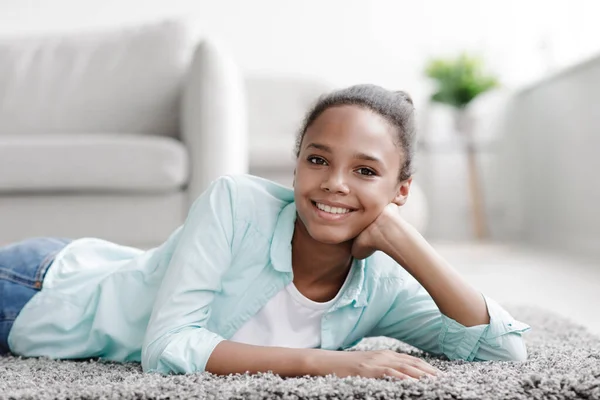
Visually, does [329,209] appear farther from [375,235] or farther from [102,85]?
[102,85]

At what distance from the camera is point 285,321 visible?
1157 mm

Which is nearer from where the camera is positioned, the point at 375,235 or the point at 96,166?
the point at 375,235

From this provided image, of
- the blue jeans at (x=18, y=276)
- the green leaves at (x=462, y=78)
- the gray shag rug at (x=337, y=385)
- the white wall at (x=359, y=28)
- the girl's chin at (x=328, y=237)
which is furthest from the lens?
the white wall at (x=359, y=28)

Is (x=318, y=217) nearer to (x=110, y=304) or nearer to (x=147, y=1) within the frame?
(x=110, y=304)

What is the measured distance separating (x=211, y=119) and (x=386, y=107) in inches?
49.7

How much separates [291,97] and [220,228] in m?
2.84

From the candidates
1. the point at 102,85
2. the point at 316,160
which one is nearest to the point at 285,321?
the point at 316,160

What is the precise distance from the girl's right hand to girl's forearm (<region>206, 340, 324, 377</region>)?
0.07ft

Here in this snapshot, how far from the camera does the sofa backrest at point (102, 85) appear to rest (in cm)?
279

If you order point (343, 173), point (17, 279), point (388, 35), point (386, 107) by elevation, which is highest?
point (388, 35)

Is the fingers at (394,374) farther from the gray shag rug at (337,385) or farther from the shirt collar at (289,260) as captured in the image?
the shirt collar at (289,260)

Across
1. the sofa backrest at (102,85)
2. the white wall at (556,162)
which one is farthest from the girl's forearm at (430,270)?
the white wall at (556,162)

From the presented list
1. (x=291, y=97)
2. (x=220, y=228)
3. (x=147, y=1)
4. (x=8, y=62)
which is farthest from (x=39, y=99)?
(x=220, y=228)

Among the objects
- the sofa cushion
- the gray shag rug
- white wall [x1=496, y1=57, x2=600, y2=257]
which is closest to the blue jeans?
the gray shag rug
